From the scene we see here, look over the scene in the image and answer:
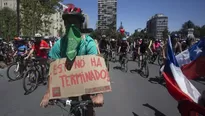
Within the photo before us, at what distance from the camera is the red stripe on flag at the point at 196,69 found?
3.12m

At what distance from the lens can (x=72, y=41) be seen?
262 centimetres

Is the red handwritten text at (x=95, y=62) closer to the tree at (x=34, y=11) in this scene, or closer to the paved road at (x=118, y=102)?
the paved road at (x=118, y=102)

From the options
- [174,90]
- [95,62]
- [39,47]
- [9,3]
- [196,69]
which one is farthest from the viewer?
[9,3]

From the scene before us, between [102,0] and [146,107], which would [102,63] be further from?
[102,0]

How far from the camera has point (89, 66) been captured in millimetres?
2613

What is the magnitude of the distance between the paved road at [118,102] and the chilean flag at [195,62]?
227 centimetres

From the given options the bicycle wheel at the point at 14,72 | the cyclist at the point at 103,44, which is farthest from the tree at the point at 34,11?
the bicycle wheel at the point at 14,72

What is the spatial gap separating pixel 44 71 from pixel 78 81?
21.2 feet

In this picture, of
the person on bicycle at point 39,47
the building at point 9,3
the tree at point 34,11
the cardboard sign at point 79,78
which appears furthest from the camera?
the building at point 9,3

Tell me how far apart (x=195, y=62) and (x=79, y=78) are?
5.65ft

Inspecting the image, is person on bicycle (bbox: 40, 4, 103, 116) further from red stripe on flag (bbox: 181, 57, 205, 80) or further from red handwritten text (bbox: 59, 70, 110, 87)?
red stripe on flag (bbox: 181, 57, 205, 80)

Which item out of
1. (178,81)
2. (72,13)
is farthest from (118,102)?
(72,13)

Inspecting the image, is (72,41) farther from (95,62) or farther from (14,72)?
(14,72)

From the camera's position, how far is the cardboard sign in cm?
254
